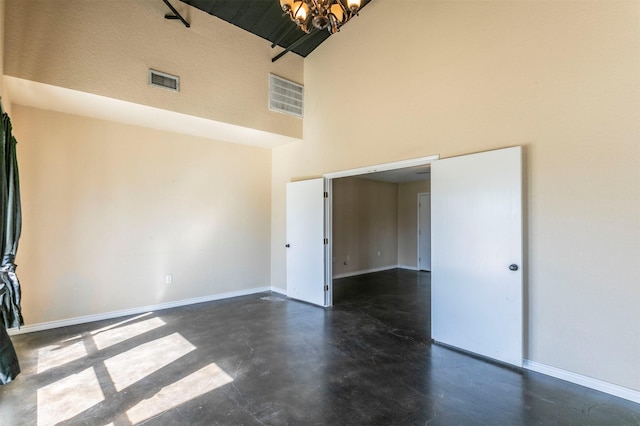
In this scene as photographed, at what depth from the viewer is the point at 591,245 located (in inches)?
96.5

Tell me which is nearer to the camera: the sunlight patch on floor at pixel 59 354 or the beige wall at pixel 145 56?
the sunlight patch on floor at pixel 59 354

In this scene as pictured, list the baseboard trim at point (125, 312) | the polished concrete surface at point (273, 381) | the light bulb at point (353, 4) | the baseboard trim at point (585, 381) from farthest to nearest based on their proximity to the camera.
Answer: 1. the baseboard trim at point (125, 312)
2. the light bulb at point (353, 4)
3. the baseboard trim at point (585, 381)
4. the polished concrete surface at point (273, 381)

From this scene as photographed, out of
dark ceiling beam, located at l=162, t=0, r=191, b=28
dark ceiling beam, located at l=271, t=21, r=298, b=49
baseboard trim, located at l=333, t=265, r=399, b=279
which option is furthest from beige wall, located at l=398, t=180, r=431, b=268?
dark ceiling beam, located at l=162, t=0, r=191, b=28

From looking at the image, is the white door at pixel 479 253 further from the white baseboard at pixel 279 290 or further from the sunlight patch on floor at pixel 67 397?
the sunlight patch on floor at pixel 67 397

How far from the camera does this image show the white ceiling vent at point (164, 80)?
3760mm

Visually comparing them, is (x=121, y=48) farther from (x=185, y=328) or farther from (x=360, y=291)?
(x=360, y=291)

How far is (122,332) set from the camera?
12.2 feet

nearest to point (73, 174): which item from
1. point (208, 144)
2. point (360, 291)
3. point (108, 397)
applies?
point (208, 144)

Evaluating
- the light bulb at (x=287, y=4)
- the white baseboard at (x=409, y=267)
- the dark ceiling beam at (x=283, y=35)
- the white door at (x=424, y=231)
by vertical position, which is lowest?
the white baseboard at (x=409, y=267)

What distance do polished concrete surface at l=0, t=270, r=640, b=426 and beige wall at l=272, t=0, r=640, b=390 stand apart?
562 mm

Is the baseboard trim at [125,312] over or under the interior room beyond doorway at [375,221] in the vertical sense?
under

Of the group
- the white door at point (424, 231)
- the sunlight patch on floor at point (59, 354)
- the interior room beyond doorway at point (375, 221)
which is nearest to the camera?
the sunlight patch on floor at point (59, 354)

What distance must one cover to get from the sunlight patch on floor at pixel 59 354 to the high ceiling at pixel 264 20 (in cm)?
453

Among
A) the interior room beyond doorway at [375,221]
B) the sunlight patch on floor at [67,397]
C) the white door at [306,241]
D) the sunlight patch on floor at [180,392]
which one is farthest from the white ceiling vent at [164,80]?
the interior room beyond doorway at [375,221]
